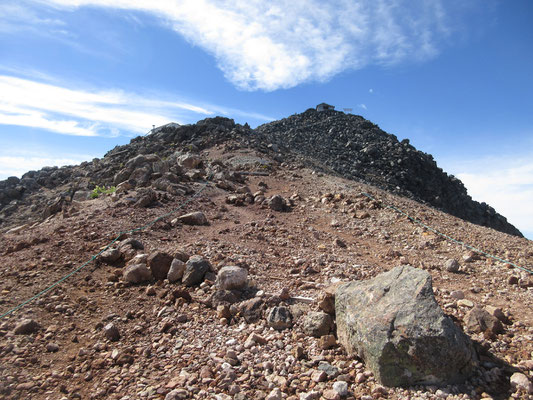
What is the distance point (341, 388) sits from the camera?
2957 mm

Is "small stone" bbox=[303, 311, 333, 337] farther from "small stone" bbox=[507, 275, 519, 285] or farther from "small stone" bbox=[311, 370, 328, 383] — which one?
"small stone" bbox=[507, 275, 519, 285]

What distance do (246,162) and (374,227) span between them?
8.07m

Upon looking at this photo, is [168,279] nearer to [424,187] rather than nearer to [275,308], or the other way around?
[275,308]

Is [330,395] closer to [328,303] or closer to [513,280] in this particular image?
[328,303]

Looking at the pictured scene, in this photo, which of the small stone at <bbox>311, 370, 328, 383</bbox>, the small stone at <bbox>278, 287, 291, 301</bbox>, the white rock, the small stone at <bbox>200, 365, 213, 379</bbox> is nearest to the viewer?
the small stone at <bbox>311, 370, 328, 383</bbox>

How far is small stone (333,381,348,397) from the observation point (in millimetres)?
2920

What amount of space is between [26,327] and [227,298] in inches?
95.4

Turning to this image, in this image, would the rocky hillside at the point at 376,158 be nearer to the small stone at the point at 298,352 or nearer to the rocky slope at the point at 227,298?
the rocky slope at the point at 227,298

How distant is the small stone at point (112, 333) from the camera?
4.05 metres

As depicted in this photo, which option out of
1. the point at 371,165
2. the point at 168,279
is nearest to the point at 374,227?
the point at 168,279

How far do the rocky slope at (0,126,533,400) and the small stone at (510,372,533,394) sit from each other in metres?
0.01

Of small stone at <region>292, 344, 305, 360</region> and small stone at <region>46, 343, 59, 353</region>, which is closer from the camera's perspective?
small stone at <region>292, 344, 305, 360</region>

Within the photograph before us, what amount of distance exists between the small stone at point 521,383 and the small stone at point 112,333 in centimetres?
402

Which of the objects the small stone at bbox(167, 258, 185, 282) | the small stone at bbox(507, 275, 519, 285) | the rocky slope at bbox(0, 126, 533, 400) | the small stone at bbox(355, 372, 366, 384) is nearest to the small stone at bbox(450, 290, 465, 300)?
the rocky slope at bbox(0, 126, 533, 400)
